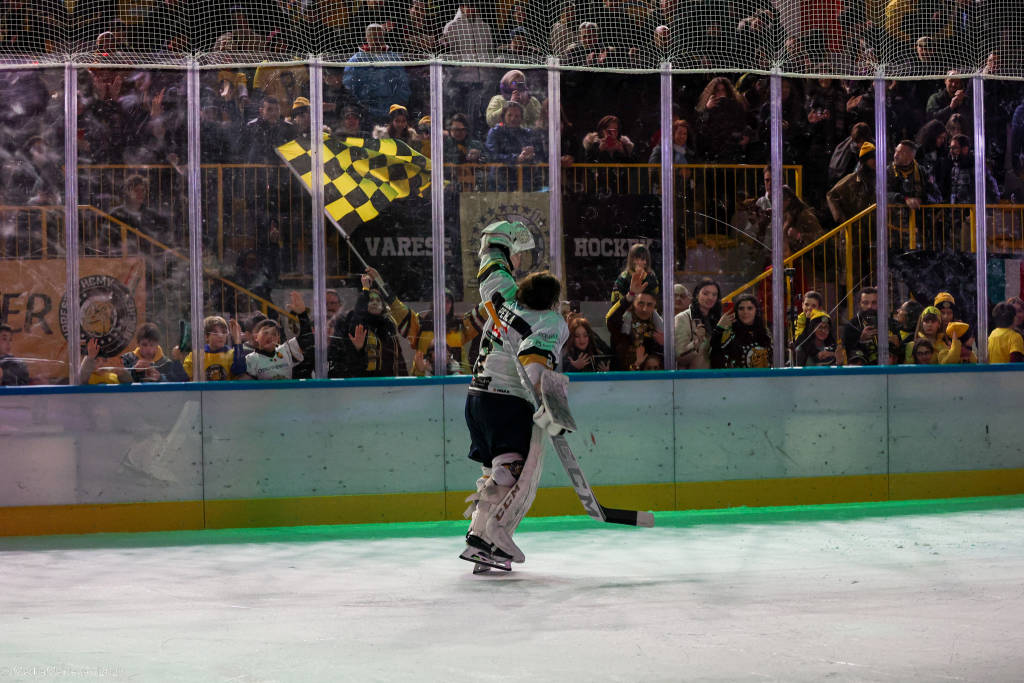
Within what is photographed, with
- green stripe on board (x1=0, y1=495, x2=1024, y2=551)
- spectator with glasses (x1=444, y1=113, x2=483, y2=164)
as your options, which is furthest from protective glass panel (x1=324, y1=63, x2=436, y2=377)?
green stripe on board (x1=0, y1=495, x2=1024, y2=551)

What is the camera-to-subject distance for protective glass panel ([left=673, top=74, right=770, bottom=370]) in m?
7.48

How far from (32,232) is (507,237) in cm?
306

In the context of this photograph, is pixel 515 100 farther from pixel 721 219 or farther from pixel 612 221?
pixel 721 219

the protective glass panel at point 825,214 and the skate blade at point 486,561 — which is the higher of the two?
the protective glass panel at point 825,214

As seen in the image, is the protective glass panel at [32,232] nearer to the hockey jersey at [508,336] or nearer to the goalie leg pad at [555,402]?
the hockey jersey at [508,336]

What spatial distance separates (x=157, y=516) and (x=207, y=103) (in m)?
2.41

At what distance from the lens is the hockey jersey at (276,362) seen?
702cm

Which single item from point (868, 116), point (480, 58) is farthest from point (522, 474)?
point (868, 116)

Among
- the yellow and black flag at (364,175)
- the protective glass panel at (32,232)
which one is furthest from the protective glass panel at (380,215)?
the protective glass panel at (32,232)

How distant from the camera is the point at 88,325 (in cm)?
692

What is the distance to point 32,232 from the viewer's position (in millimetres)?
6879

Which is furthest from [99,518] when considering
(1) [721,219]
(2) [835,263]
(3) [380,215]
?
(2) [835,263]

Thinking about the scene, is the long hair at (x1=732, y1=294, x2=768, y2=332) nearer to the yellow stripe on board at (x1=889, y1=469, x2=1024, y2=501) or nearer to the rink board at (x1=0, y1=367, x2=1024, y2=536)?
the rink board at (x1=0, y1=367, x2=1024, y2=536)

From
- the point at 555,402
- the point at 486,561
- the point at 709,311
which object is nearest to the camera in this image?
the point at 555,402
